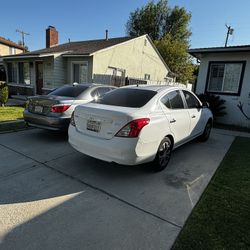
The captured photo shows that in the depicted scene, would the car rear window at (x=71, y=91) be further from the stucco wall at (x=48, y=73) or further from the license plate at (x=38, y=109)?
the stucco wall at (x=48, y=73)

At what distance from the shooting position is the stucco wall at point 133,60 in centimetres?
1360

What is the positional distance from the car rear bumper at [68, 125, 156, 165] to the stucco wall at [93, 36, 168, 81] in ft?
33.2

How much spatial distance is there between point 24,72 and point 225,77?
14.5 metres

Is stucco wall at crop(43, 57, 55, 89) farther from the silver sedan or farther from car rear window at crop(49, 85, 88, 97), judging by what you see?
the silver sedan

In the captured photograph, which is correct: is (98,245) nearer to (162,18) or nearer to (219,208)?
(219,208)

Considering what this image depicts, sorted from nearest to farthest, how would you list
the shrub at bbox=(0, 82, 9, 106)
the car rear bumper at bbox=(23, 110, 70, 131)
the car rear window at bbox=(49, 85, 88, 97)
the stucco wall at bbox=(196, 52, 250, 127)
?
the car rear bumper at bbox=(23, 110, 70, 131), the car rear window at bbox=(49, 85, 88, 97), the stucco wall at bbox=(196, 52, 250, 127), the shrub at bbox=(0, 82, 9, 106)

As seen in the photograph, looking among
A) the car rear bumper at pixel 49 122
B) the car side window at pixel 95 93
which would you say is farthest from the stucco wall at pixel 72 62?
the car rear bumper at pixel 49 122

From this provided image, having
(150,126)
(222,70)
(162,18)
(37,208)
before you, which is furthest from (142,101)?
(162,18)

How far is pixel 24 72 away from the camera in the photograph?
16.7m

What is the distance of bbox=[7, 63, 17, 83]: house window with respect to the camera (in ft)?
57.3

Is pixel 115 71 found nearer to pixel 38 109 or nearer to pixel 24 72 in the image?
pixel 24 72

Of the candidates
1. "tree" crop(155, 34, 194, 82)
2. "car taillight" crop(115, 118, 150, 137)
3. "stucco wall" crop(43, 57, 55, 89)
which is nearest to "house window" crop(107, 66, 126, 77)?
"stucco wall" crop(43, 57, 55, 89)

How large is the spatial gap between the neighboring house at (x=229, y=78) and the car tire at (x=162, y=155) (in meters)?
7.15

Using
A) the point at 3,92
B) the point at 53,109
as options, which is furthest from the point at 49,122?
the point at 3,92
